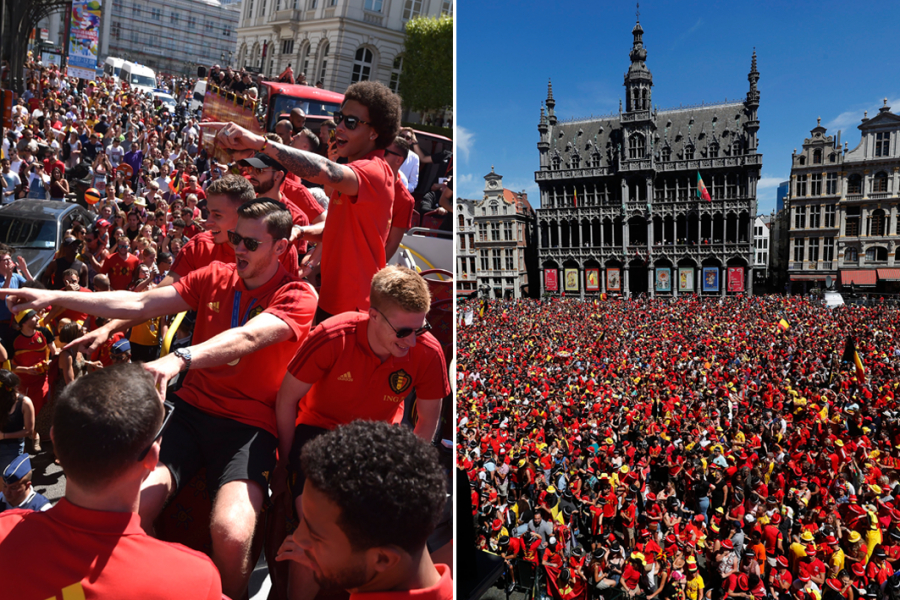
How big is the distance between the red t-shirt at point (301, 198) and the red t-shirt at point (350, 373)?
238 centimetres

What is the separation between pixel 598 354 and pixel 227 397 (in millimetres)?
18491

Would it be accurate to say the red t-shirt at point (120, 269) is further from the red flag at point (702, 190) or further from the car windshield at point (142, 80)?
the red flag at point (702, 190)

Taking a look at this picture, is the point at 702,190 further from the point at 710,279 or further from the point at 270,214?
the point at 270,214

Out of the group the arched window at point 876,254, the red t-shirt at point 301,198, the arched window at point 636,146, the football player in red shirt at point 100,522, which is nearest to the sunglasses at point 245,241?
the football player in red shirt at point 100,522

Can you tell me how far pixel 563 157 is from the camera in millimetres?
54938

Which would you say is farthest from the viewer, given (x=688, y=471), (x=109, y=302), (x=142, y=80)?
(x=142, y=80)

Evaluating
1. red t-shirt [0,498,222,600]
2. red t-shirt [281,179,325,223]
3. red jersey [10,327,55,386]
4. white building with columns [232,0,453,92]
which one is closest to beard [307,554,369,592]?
red t-shirt [0,498,222,600]

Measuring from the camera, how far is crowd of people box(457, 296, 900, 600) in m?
6.66

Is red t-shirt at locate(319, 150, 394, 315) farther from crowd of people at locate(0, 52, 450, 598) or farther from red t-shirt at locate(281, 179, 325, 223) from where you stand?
red t-shirt at locate(281, 179, 325, 223)

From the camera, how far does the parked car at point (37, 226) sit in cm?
805

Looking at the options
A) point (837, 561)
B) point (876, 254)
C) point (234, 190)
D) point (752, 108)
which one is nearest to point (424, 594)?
point (234, 190)

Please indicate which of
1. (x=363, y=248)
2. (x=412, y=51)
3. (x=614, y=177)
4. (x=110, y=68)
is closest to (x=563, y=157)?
(x=614, y=177)

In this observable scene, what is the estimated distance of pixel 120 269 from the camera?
4539 mm

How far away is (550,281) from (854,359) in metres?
36.7
